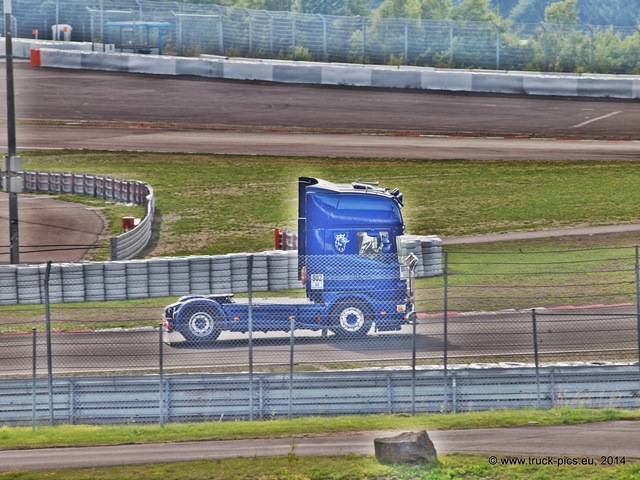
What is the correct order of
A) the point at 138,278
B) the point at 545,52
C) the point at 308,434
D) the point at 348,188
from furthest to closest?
the point at 545,52, the point at 138,278, the point at 348,188, the point at 308,434

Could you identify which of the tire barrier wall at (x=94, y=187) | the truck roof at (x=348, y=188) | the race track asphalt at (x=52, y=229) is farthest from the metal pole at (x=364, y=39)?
the truck roof at (x=348, y=188)

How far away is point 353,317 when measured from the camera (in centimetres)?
2261

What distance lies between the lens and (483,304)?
25.3 m

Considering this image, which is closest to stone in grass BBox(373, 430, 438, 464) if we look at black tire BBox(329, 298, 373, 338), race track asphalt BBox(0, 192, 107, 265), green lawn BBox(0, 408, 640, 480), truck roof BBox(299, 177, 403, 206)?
green lawn BBox(0, 408, 640, 480)

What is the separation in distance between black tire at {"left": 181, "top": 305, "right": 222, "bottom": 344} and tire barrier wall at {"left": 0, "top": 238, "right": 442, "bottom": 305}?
3.92 metres

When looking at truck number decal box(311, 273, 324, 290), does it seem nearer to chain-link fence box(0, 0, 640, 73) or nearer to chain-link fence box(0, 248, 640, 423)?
chain-link fence box(0, 248, 640, 423)

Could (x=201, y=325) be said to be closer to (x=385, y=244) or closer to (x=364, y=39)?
(x=385, y=244)

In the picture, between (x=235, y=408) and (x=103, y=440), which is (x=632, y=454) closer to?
(x=235, y=408)

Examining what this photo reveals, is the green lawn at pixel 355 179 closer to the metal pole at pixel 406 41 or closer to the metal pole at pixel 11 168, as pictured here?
the metal pole at pixel 11 168

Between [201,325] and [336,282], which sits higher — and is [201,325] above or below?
below

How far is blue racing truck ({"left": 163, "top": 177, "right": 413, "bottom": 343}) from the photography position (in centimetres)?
2211

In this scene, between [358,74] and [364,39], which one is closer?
[358,74]

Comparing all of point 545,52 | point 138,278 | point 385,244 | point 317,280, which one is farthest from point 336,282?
point 545,52

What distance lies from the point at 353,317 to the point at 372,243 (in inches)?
75.6
